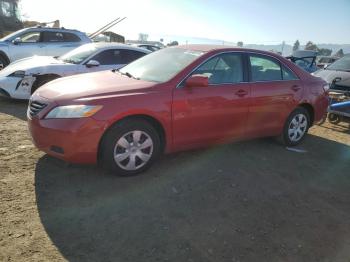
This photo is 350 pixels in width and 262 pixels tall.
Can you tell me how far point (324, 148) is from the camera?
606 cm

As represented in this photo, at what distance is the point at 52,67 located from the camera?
7289mm

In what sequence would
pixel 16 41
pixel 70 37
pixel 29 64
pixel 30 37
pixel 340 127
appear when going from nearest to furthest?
1. pixel 29 64
2. pixel 340 127
3. pixel 16 41
4. pixel 30 37
5. pixel 70 37

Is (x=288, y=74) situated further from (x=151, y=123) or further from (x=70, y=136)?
(x=70, y=136)

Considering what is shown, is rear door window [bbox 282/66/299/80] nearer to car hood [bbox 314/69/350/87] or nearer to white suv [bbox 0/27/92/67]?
car hood [bbox 314/69/350/87]

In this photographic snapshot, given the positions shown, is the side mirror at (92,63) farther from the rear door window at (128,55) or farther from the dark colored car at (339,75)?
the dark colored car at (339,75)

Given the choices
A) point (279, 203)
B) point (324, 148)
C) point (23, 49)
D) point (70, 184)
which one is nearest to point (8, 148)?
point (70, 184)

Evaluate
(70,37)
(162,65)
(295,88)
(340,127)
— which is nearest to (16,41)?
(70,37)

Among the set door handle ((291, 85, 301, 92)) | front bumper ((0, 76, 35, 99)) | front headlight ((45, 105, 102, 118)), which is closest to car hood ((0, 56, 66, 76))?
front bumper ((0, 76, 35, 99))

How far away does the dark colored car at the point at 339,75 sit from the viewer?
8.45m

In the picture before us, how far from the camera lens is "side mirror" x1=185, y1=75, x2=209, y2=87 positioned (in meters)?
4.25

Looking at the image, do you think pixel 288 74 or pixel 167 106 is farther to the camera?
pixel 288 74

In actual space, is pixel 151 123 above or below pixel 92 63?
below

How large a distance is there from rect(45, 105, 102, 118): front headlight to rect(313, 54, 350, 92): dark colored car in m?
6.85

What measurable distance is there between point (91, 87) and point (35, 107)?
2.23ft
